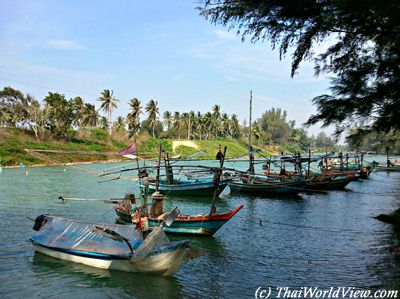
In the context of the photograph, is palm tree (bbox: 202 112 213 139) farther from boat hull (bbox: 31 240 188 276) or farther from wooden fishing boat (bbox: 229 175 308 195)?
boat hull (bbox: 31 240 188 276)

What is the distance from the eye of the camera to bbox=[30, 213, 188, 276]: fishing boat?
11.6 metres

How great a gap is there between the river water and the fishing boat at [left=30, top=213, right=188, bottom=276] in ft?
0.98

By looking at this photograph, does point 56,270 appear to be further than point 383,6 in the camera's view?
Yes

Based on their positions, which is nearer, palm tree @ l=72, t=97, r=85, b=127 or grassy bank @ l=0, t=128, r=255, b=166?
grassy bank @ l=0, t=128, r=255, b=166

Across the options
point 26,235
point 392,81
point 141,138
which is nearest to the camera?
point 392,81

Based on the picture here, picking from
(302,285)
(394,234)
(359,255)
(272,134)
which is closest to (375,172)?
(394,234)

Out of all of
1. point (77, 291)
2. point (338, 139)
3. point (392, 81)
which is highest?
point (392, 81)

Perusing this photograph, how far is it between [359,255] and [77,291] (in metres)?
10.3

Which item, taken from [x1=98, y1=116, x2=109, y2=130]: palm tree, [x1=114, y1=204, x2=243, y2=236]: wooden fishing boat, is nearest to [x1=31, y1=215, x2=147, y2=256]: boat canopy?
[x1=114, y1=204, x2=243, y2=236]: wooden fishing boat

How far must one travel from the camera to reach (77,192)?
3180 cm

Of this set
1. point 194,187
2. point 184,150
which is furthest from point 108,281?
point 184,150

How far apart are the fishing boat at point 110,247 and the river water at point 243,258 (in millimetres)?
299

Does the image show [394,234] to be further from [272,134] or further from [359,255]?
[272,134]

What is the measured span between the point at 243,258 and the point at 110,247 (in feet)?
16.4
